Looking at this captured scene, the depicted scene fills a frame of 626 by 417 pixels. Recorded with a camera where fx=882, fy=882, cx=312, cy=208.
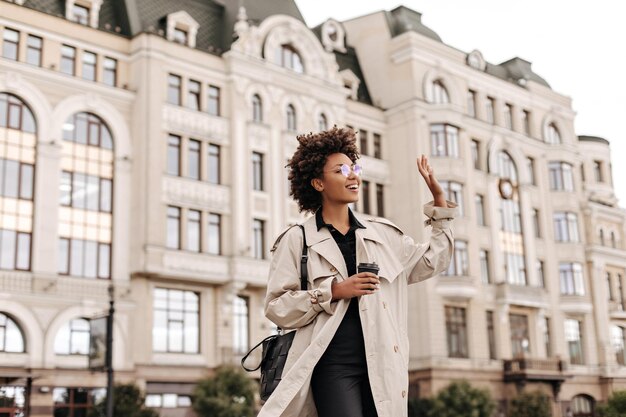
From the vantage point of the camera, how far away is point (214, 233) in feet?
120

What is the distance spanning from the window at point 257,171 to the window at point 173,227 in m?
4.20

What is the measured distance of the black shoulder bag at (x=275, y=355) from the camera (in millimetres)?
4633

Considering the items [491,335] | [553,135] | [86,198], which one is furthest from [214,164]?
[553,135]

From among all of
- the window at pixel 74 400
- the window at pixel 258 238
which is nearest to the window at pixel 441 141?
the window at pixel 258 238

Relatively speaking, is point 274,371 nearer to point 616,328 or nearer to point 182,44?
point 182,44

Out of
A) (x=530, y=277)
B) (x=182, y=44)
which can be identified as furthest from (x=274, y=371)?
(x=530, y=277)

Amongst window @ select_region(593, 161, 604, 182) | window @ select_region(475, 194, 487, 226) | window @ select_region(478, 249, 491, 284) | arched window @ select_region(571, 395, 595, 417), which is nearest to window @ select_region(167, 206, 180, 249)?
window @ select_region(478, 249, 491, 284)

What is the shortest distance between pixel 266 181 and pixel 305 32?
297 inches

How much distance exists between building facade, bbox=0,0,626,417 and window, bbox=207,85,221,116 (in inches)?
2.5

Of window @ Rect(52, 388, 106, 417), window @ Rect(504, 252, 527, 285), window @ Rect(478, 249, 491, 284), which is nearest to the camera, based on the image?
window @ Rect(52, 388, 106, 417)

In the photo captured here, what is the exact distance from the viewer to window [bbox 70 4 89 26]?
1380 inches

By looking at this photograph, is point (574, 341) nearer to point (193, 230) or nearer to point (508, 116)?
point (508, 116)

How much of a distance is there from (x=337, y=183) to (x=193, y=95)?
33079mm

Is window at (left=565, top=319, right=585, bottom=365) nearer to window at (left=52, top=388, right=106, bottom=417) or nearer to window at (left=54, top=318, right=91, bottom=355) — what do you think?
window at (left=52, top=388, right=106, bottom=417)
